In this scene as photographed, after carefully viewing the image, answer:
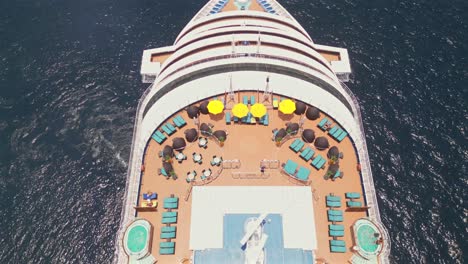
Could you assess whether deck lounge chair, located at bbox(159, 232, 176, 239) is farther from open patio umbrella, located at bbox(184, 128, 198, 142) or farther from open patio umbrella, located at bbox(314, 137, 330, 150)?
open patio umbrella, located at bbox(314, 137, 330, 150)

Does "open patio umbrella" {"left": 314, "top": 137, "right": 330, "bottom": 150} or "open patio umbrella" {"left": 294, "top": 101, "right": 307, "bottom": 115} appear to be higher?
"open patio umbrella" {"left": 294, "top": 101, "right": 307, "bottom": 115}

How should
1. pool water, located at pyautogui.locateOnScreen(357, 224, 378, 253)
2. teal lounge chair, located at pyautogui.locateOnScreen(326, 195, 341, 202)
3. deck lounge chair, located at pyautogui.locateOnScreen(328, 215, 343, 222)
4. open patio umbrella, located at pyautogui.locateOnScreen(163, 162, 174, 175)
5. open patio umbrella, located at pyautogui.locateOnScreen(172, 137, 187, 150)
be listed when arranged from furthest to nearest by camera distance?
open patio umbrella, located at pyautogui.locateOnScreen(172, 137, 187, 150) < open patio umbrella, located at pyautogui.locateOnScreen(163, 162, 174, 175) < teal lounge chair, located at pyautogui.locateOnScreen(326, 195, 341, 202) < deck lounge chair, located at pyautogui.locateOnScreen(328, 215, 343, 222) < pool water, located at pyautogui.locateOnScreen(357, 224, 378, 253)

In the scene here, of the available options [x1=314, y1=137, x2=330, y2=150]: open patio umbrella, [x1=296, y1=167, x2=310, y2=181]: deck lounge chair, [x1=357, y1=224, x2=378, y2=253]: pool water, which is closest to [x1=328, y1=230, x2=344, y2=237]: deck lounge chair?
[x1=357, y1=224, x2=378, y2=253]: pool water

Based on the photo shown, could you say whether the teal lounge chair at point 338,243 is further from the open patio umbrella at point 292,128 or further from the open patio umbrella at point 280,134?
the open patio umbrella at point 292,128

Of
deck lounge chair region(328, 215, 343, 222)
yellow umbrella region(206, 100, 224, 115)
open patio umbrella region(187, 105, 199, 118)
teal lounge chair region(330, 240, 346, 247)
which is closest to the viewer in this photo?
teal lounge chair region(330, 240, 346, 247)

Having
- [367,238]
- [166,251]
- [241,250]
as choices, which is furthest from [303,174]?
[166,251]

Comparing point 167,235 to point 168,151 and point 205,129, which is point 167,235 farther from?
point 205,129

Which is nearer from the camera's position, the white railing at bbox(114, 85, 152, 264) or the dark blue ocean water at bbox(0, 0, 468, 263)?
the white railing at bbox(114, 85, 152, 264)
